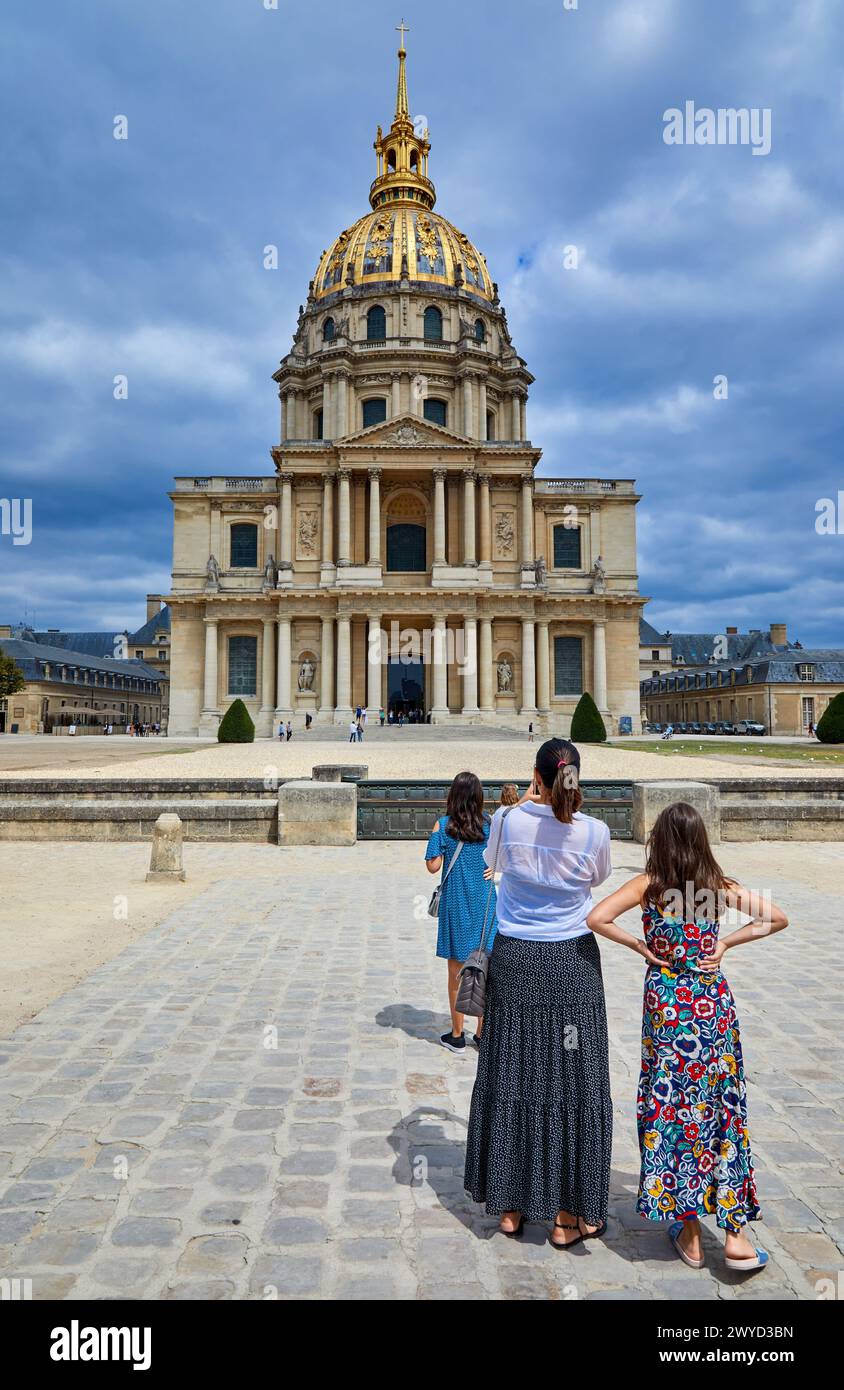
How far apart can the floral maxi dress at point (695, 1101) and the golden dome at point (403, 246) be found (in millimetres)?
66464

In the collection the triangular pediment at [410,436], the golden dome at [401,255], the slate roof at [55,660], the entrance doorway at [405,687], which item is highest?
the golden dome at [401,255]

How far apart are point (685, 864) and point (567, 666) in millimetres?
50565

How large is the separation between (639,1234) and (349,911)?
19.2 ft

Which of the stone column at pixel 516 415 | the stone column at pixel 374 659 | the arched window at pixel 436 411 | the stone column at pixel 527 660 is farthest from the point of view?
the stone column at pixel 516 415

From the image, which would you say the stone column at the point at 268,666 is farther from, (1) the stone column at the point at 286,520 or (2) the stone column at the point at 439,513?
(2) the stone column at the point at 439,513

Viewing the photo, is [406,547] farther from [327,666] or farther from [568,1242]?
[568,1242]

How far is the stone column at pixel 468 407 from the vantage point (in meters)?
58.9

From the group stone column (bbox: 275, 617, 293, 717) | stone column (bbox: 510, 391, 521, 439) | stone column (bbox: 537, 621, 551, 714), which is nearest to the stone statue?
stone column (bbox: 275, 617, 293, 717)

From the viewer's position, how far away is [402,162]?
72125 mm

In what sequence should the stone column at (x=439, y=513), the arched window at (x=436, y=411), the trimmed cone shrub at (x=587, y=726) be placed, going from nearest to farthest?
the trimmed cone shrub at (x=587, y=726) < the stone column at (x=439, y=513) < the arched window at (x=436, y=411)

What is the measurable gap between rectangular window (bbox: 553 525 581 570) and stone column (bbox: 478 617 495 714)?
25.9ft

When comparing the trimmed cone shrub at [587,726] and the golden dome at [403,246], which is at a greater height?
the golden dome at [403,246]

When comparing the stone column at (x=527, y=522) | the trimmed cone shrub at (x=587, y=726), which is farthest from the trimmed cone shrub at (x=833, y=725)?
the stone column at (x=527, y=522)
